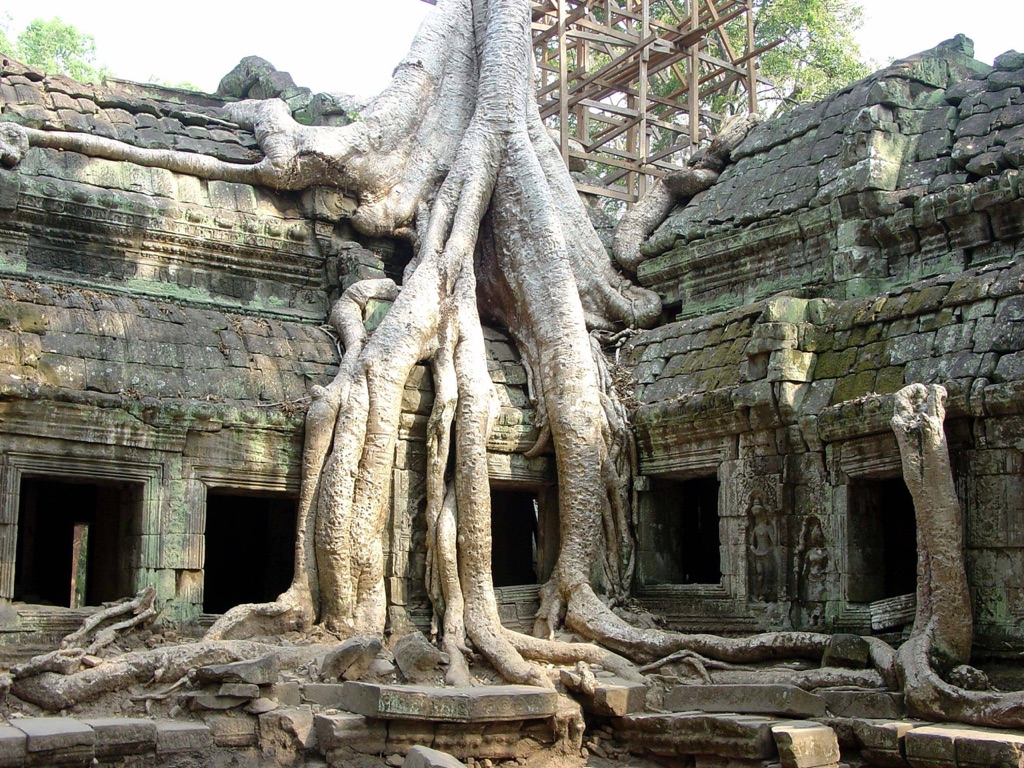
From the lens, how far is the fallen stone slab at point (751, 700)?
755 cm

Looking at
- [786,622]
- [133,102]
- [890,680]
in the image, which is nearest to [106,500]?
[133,102]

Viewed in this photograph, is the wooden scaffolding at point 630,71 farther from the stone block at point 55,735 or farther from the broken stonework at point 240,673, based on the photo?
the stone block at point 55,735

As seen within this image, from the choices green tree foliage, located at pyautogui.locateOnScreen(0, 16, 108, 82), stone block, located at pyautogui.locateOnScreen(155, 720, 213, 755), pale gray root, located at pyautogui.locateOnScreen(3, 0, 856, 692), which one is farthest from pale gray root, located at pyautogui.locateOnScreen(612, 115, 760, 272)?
green tree foliage, located at pyautogui.locateOnScreen(0, 16, 108, 82)

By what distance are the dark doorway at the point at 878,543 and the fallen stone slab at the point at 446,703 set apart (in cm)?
244

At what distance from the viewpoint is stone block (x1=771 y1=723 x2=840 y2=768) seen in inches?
269

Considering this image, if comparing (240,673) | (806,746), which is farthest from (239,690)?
(806,746)

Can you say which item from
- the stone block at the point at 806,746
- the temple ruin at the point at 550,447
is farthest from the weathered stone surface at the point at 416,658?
the stone block at the point at 806,746

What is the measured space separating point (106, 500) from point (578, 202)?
15.7 ft

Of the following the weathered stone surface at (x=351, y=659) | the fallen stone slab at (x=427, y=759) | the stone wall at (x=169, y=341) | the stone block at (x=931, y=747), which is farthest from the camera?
the stone wall at (x=169, y=341)

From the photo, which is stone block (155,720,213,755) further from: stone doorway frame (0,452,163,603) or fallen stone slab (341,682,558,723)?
stone doorway frame (0,452,163,603)

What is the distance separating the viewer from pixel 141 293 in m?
10.1

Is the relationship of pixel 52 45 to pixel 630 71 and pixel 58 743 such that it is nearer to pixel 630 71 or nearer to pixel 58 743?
A: pixel 630 71

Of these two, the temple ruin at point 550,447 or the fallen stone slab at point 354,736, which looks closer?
the fallen stone slab at point 354,736

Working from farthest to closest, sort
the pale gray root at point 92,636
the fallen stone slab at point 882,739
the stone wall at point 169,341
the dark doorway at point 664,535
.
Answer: the dark doorway at point 664,535 < the stone wall at point 169,341 < the pale gray root at point 92,636 < the fallen stone slab at point 882,739
